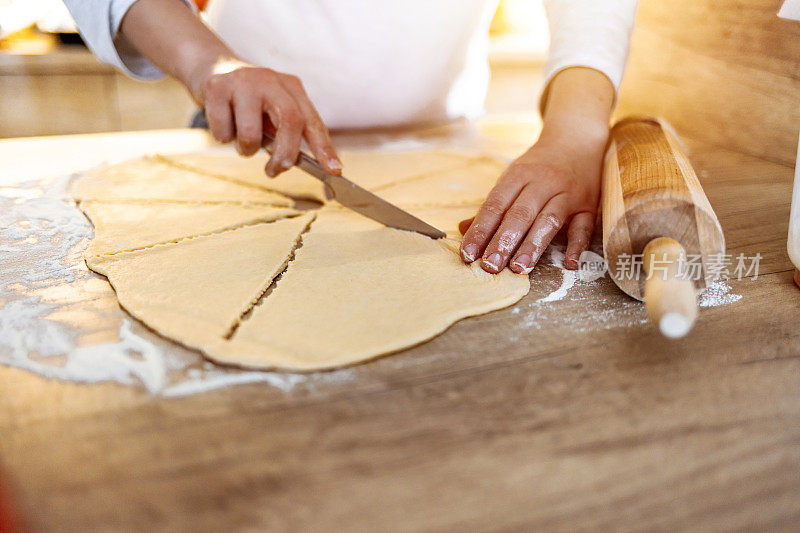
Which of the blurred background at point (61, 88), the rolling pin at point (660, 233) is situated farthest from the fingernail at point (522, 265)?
the blurred background at point (61, 88)

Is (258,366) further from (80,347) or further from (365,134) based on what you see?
(365,134)

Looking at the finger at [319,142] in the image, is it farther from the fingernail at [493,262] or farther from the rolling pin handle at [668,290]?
the rolling pin handle at [668,290]

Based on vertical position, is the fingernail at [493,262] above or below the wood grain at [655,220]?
below

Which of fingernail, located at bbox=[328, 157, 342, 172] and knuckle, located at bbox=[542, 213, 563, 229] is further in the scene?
fingernail, located at bbox=[328, 157, 342, 172]

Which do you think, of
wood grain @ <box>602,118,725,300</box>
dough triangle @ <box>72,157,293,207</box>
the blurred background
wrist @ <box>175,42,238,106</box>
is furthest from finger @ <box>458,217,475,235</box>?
the blurred background

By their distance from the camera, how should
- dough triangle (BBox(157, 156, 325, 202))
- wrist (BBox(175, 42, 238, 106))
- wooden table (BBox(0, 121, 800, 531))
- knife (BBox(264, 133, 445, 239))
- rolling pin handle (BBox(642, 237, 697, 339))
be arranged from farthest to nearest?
dough triangle (BBox(157, 156, 325, 202))
wrist (BBox(175, 42, 238, 106))
knife (BBox(264, 133, 445, 239))
rolling pin handle (BBox(642, 237, 697, 339))
wooden table (BBox(0, 121, 800, 531))

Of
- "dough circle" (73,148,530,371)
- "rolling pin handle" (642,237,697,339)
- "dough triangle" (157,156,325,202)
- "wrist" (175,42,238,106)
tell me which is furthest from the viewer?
"dough triangle" (157,156,325,202)

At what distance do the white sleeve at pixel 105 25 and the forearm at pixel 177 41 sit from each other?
0.07 feet

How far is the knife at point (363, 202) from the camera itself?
101 centimetres

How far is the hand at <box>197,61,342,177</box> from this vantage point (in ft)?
3.44

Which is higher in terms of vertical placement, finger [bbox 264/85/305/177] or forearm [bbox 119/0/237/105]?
forearm [bbox 119/0/237/105]

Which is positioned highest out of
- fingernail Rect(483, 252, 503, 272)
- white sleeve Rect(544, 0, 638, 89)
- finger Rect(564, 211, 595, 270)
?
white sleeve Rect(544, 0, 638, 89)

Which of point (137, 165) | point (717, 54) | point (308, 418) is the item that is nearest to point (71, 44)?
point (137, 165)

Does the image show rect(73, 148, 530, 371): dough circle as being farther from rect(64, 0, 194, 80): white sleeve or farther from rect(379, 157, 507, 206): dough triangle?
rect(64, 0, 194, 80): white sleeve
